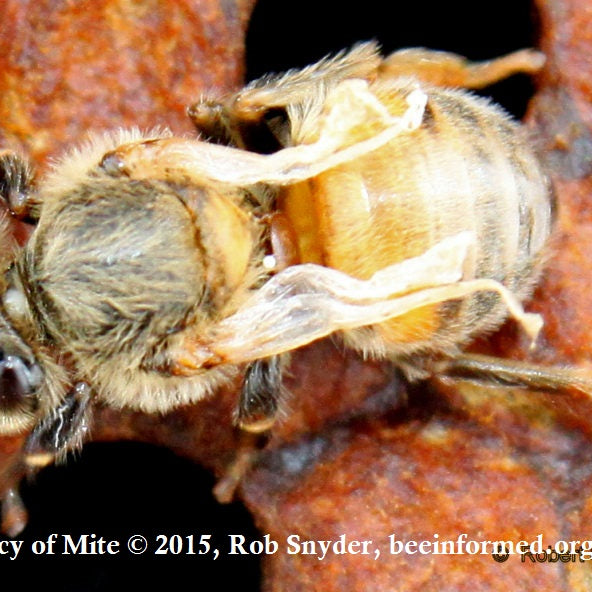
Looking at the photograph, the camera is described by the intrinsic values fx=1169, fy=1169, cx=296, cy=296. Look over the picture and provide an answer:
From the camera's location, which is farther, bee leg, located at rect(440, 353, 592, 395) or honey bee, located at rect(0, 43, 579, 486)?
bee leg, located at rect(440, 353, 592, 395)

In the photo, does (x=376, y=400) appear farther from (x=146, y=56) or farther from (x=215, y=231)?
(x=146, y=56)

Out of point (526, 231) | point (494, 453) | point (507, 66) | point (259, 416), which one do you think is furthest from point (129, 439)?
point (507, 66)

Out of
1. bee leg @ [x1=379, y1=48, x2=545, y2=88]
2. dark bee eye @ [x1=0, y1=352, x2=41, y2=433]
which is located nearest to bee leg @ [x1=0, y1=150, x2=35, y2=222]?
dark bee eye @ [x1=0, y1=352, x2=41, y2=433]

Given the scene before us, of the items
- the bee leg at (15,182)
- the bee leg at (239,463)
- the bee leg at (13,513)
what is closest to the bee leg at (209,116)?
the bee leg at (15,182)

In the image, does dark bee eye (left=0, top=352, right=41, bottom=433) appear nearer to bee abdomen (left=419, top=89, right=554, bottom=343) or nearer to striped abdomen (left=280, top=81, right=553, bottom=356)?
striped abdomen (left=280, top=81, right=553, bottom=356)

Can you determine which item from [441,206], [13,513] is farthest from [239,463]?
[441,206]

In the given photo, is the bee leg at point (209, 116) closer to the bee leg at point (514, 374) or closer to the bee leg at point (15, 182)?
the bee leg at point (15, 182)
